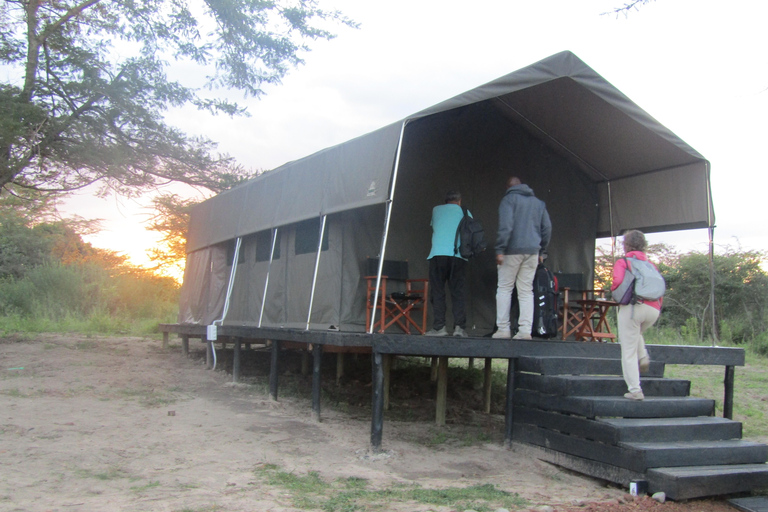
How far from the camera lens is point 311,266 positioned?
7.81 meters

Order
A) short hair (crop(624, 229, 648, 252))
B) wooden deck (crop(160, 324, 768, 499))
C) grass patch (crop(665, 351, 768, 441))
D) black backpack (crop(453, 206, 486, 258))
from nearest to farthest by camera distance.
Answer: wooden deck (crop(160, 324, 768, 499)) < short hair (crop(624, 229, 648, 252)) < black backpack (crop(453, 206, 486, 258)) < grass patch (crop(665, 351, 768, 441))

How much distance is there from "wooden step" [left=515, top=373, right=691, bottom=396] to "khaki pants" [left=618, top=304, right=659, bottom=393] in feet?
0.90

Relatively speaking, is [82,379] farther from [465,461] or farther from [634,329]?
[634,329]

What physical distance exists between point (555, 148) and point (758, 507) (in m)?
5.22

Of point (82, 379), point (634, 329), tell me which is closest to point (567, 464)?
point (634, 329)

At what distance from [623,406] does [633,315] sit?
71 centimetres

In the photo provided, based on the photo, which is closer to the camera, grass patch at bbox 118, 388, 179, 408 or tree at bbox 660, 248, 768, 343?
grass patch at bbox 118, 388, 179, 408

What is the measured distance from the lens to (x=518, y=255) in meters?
6.29

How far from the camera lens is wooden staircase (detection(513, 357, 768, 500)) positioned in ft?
14.8

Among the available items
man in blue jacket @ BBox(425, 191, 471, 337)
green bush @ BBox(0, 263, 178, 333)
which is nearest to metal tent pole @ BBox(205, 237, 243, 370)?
man in blue jacket @ BBox(425, 191, 471, 337)

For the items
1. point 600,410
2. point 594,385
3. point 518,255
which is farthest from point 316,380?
point 600,410

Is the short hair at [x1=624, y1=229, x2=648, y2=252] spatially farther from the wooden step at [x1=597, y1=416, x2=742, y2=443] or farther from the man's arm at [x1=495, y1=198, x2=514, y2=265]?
the wooden step at [x1=597, y1=416, x2=742, y2=443]

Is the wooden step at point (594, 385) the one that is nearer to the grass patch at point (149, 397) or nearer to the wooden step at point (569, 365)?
the wooden step at point (569, 365)

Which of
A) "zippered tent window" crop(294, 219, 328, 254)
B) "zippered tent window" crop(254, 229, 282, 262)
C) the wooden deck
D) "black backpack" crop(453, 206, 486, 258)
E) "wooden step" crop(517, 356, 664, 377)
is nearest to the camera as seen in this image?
the wooden deck
